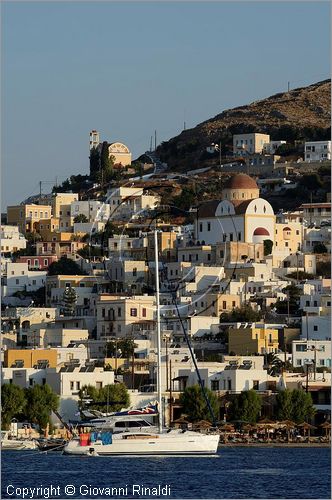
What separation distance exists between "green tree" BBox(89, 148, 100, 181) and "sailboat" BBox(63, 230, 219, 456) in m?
95.0

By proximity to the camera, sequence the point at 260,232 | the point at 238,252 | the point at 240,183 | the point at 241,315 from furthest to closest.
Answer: the point at 240,183, the point at 260,232, the point at 238,252, the point at 241,315

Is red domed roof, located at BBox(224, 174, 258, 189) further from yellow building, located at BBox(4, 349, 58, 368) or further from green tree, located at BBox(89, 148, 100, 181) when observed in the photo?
yellow building, located at BBox(4, 349, 58, 368)

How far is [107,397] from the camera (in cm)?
8012

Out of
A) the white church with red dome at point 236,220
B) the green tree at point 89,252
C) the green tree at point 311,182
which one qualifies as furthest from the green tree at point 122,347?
the green tree at point 311,182

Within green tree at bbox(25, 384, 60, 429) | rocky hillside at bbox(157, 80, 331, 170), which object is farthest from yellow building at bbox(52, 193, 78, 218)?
green tree at bbox(25, 384, 60, 429)

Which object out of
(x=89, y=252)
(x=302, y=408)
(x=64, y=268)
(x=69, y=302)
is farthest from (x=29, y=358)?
(x=89, y=252)

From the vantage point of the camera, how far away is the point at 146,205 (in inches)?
5566

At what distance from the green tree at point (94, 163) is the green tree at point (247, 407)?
7966 centimetres

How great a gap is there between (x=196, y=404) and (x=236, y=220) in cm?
4769

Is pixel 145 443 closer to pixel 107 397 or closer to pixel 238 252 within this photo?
pixel 107 397

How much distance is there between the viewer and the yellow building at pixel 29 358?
9169 cm

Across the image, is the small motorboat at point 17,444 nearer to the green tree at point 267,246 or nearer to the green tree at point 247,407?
the green tree at point 247,407

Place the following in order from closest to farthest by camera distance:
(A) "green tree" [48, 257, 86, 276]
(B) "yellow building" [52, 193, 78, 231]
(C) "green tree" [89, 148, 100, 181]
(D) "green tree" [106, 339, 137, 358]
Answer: (D) "green tree" [106, 339, 137, 358], (A) "green tree" [48, 257, 86, 276], (B) "yellow building" [52, 193, 78, 231], (C) "green tree" [89, 148, 100, 181]

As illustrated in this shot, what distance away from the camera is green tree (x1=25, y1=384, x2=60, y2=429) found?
79375 mm
